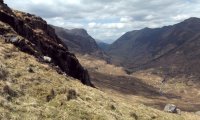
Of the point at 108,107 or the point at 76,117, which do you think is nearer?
the point at 76,117

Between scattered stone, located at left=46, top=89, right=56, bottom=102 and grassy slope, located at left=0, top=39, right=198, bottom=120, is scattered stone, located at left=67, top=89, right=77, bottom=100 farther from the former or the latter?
scattered stone, located at left=46, top=89, right=56, bottom=102

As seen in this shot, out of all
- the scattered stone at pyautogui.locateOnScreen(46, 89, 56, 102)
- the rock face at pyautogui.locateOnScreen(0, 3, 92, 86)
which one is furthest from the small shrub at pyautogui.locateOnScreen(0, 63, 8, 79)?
the rock face at pyautogui.locateOnScreen(0, 3, 92, 86)

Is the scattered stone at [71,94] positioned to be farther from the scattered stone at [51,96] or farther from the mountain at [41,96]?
the scattered stone at [51,96]

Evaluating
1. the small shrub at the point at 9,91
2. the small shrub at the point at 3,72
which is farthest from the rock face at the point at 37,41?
the small shrub at the point at 9,91

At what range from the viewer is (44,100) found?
116 ft

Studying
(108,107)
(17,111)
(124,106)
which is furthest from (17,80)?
(124,106)

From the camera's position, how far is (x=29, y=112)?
3152 centimetres

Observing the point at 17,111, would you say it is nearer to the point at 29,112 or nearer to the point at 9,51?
the point at 29,112

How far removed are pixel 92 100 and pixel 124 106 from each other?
14.8 ft

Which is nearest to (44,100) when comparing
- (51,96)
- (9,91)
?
(51,96)

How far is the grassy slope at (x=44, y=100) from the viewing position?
32094mm

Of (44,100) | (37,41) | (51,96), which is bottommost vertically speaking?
(44,100)

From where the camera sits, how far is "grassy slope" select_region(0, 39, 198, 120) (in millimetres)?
32094

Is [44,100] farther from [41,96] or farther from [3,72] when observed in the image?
[3,72]
